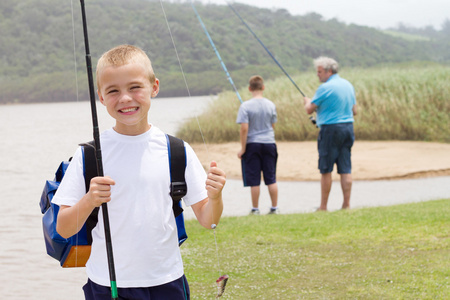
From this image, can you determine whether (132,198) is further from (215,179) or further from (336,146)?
(336,146)

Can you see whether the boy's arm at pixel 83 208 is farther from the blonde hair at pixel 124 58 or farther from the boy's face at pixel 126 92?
the blonde hair at pixel 124 58

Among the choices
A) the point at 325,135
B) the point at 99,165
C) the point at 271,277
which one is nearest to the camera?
the point at 99,165

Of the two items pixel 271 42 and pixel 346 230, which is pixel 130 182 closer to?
pixel 346 230

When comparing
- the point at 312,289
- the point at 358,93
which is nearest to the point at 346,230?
the point at 312,289

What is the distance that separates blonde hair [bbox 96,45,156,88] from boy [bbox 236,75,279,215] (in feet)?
20.2

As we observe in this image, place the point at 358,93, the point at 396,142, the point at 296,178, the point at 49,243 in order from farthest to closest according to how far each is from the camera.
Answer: the point at 358,93 < the point at 396,142 < the point at 296,178 < the point at 49,243

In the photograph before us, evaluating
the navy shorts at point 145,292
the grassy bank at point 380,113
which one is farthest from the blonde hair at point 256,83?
the grassy bank at point 380,113

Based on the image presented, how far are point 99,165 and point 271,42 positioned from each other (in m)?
110

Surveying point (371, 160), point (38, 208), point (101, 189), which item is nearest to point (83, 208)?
point (101, 189)

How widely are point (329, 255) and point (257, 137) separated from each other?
9.21ft

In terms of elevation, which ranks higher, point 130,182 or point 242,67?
point 242,67

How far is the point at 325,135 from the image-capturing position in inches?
349

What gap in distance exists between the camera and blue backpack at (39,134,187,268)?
2.58 metres

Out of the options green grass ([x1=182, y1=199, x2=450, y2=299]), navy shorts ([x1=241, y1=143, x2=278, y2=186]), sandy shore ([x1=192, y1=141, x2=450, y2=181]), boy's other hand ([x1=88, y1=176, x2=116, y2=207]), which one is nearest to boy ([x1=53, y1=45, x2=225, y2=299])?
boy's other hand ([x1=88, y1=176, x2=116, y2=207])
